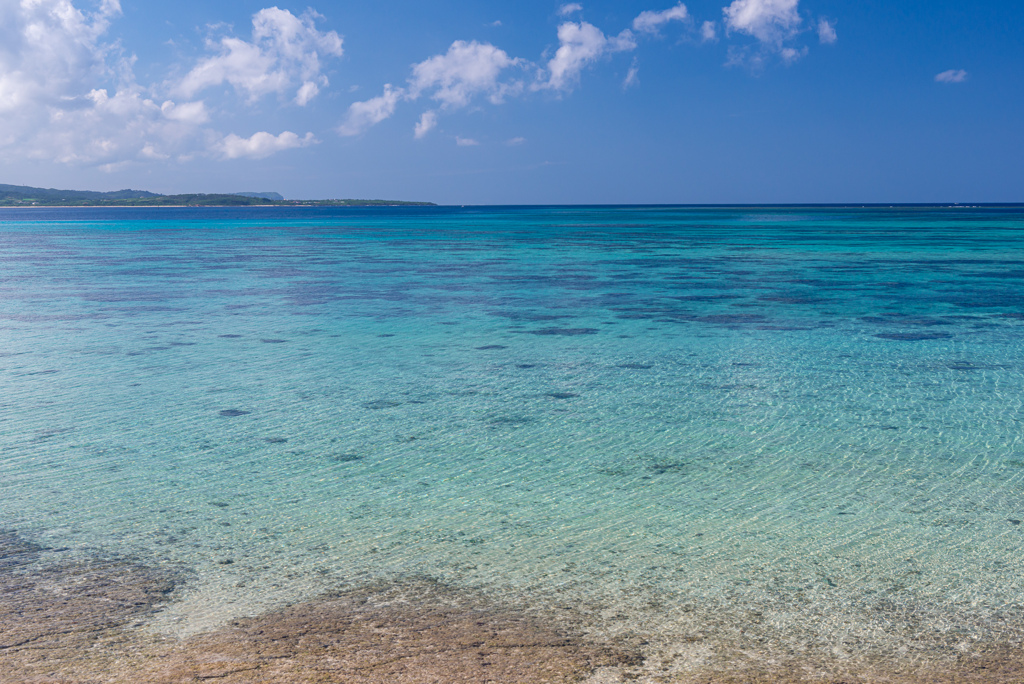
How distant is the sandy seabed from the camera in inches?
155

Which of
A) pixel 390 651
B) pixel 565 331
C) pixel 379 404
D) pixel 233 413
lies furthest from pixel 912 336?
pixel 390 651

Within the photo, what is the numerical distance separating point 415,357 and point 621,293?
10065 millimetres

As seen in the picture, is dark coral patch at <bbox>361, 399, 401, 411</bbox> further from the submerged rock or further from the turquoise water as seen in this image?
the submerged rock

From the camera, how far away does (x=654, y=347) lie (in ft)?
45.0

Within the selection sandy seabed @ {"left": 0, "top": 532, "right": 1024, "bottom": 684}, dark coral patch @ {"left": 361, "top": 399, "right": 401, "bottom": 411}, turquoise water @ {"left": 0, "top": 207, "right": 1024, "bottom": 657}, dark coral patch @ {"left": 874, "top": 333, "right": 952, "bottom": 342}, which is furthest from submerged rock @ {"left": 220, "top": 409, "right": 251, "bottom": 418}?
dark coral patch @ {"left": 874, "top": 333, "right": 952, "bottom": 342}

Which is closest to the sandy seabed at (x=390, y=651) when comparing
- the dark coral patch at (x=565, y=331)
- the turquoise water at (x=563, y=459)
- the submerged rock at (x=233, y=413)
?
the turquoise water at (x=563, y=459)

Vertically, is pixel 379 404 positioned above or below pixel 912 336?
below

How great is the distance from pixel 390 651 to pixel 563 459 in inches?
148

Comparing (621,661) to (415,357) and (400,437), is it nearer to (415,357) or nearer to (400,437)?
(400,437)

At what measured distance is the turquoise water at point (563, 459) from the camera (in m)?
5.02

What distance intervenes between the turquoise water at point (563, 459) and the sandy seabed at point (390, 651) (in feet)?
0.53

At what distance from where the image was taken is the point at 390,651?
4160 mm

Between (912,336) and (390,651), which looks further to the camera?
(912,336)

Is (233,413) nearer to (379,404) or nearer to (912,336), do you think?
(379,404)
